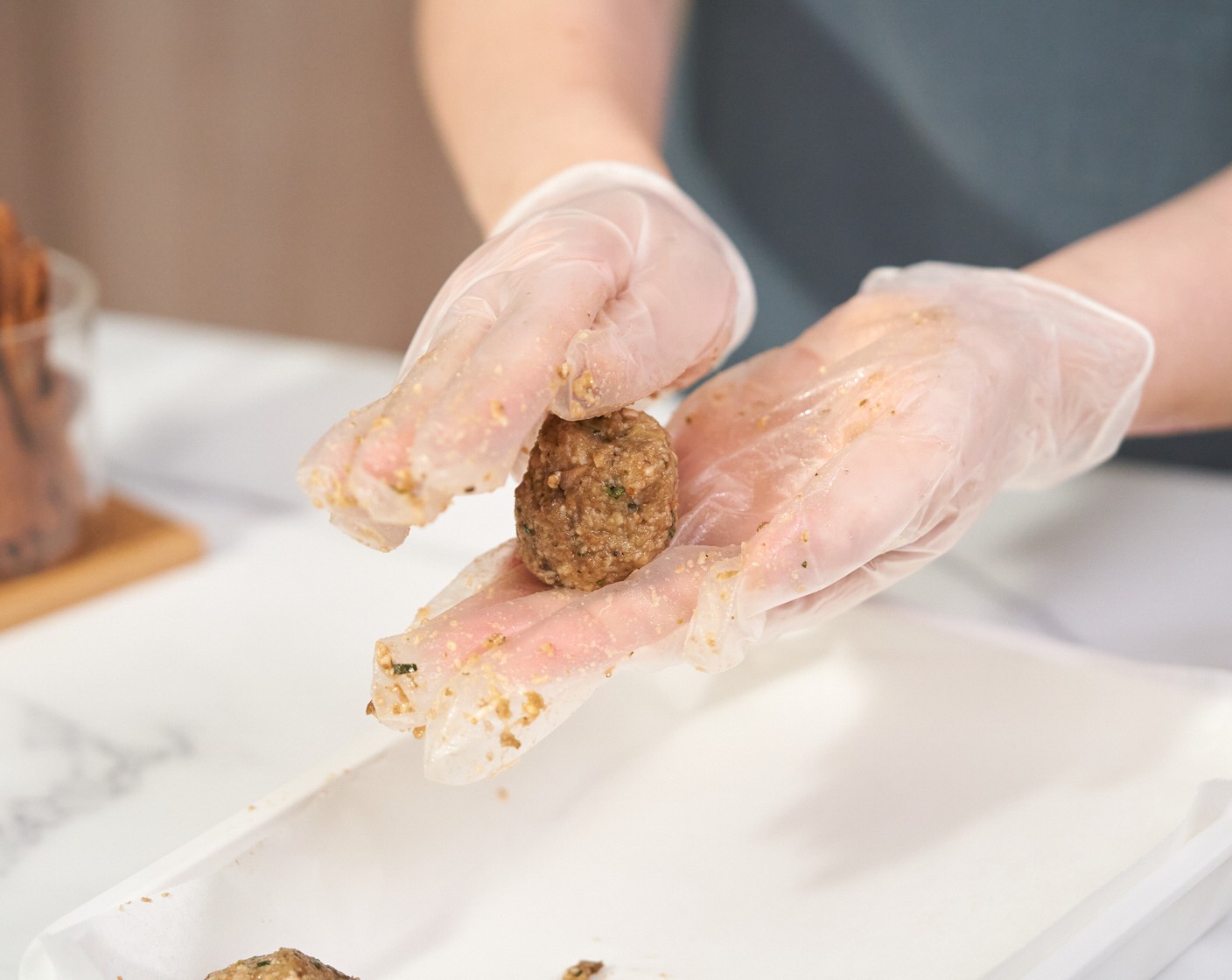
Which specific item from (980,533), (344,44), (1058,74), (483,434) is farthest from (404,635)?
(344,44)

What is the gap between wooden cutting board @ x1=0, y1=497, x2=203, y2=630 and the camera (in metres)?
1.12

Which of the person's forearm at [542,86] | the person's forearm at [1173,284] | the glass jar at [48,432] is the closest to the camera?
the person's forearm at [1173,284]

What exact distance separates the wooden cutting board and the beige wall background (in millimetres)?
1992

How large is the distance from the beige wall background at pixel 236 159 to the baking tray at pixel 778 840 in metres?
2.44

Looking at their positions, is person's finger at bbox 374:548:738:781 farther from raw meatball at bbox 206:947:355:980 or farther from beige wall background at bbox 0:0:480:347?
beige wall background at bbox 0:0:480:347

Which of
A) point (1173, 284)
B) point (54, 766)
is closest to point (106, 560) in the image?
point (54, 766)

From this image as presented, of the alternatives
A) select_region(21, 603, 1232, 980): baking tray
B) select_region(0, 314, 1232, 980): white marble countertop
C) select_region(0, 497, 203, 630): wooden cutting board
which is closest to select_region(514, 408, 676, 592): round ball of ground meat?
select_region(21, 603, 1232, 980): baking tray

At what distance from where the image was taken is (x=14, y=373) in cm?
109

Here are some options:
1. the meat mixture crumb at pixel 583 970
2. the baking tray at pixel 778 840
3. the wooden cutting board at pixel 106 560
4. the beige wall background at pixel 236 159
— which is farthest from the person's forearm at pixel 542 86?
the beige wall background at pixel 236 159

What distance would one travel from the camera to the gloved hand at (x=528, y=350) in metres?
0.63

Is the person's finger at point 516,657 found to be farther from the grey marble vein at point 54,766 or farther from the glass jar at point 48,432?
the glass jar at point 48,432

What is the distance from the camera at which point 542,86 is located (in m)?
1.33

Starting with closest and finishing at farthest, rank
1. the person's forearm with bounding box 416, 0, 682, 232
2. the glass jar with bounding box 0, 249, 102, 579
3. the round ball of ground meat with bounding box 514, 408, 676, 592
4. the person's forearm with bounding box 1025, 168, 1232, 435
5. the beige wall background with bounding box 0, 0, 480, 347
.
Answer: the round ball of ground meat with bounding box 514, 408, 676, 592 < the person's forearm with bounding box 1025, 168, 1232, 435 < the glass jar with bounding box 0, 249, 102, 579 < the person's forearm with bounding box 416, 0, 682, 232 < the beige wall background with bounding box 0, 0, 480, 347

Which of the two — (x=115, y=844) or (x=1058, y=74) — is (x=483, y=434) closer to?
(x=115, y=844)
